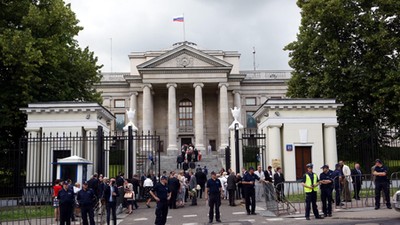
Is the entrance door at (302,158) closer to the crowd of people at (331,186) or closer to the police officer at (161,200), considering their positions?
the crowd of people at (331,186)

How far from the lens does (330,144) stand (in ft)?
88.4

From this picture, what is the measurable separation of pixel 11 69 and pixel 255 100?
43099 millimetres

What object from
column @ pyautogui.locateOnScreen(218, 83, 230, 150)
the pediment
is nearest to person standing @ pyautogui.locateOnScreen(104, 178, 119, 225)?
column @ pyautogui.locateOnScreen(218, 83, 230, 150)

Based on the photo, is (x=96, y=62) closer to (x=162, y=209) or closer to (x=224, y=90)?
(x=162, y=209)

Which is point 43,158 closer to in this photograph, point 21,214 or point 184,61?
point 21,214

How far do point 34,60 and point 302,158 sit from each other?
15.6m

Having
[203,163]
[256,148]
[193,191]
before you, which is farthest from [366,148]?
[203,163]

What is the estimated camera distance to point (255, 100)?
218ft

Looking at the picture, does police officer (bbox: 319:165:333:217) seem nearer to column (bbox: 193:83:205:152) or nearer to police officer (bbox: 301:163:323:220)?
police officer (bbox: 301:163:323:220)

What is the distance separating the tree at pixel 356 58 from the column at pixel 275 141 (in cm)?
662

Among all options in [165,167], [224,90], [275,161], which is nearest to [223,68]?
[224,90]

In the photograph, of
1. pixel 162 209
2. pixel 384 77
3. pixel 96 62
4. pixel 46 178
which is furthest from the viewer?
pixel 96 62

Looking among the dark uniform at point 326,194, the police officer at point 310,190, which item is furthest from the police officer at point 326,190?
the police officer at point 310,190

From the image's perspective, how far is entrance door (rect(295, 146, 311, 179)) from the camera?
2659 centimetres
